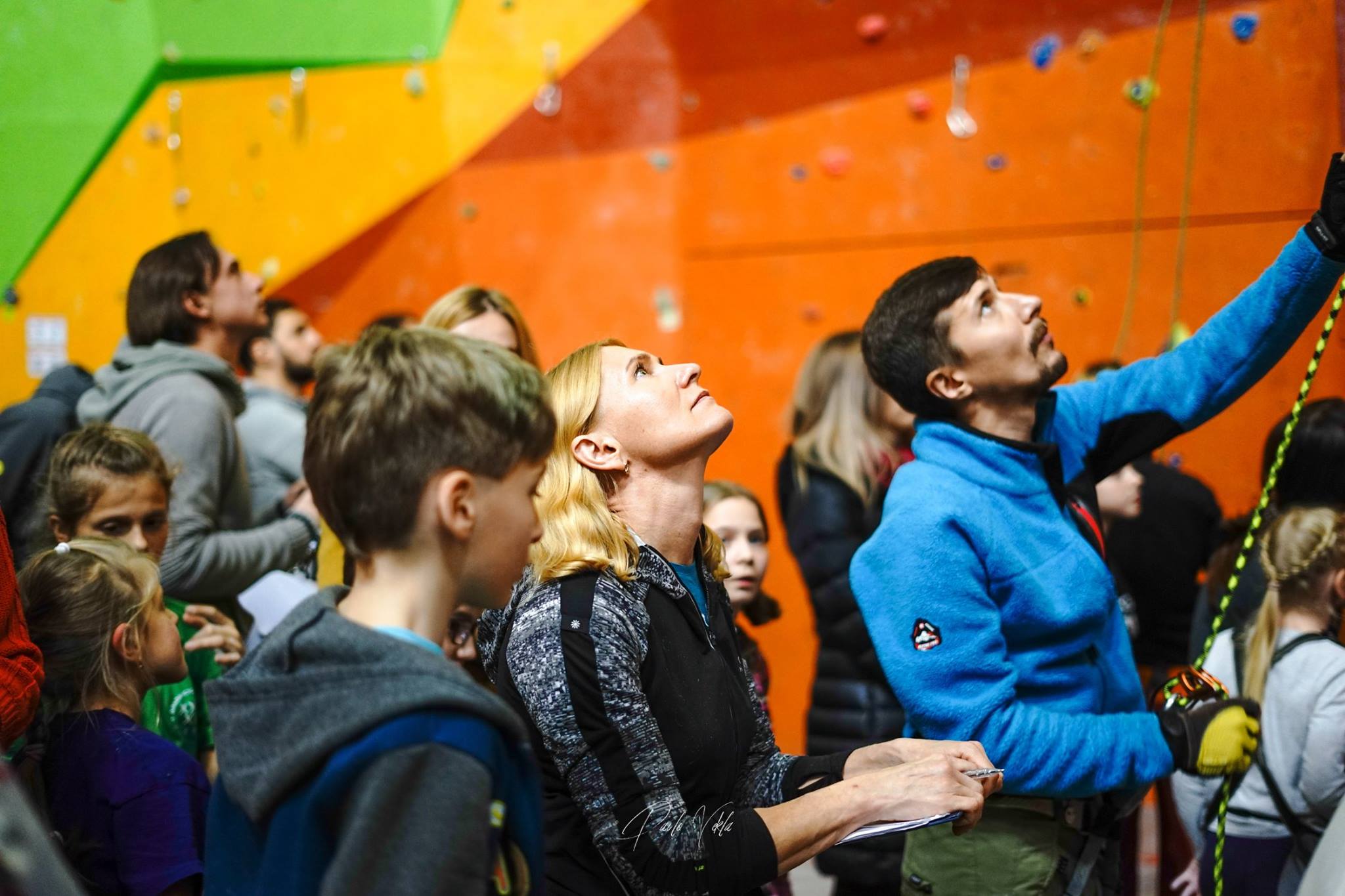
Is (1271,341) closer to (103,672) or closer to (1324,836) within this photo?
(1324,836)

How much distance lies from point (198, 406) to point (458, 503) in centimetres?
206

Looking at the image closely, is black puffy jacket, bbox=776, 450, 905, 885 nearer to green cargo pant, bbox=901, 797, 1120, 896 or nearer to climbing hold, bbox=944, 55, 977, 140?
green cargo pant, bbox=901, 797, 1120, 896

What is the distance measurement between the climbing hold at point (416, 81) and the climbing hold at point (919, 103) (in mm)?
2072

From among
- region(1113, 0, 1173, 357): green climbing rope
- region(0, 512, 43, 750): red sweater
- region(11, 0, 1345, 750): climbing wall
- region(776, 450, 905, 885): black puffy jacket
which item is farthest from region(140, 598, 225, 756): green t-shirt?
region(1113, 0, 1173, 357): green climbing rope

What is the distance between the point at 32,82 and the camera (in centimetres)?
504

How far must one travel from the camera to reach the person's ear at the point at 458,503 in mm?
1361

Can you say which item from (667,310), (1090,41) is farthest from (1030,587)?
(667,310)

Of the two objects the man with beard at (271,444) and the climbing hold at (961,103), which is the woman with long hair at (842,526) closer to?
the man with beard at (271,444)

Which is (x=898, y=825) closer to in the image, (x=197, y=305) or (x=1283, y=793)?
(x=1283, y=793)

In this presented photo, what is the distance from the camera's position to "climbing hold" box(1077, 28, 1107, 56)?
16.0 ft

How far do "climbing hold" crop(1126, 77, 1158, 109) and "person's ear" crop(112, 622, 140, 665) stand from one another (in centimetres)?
394

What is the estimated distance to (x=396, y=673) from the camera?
1.30 metres

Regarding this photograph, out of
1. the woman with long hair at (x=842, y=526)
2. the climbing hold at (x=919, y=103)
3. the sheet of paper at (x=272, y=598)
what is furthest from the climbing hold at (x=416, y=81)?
the sheet of paper at (x=272, y=598)

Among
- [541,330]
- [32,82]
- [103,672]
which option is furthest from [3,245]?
[103,672]
